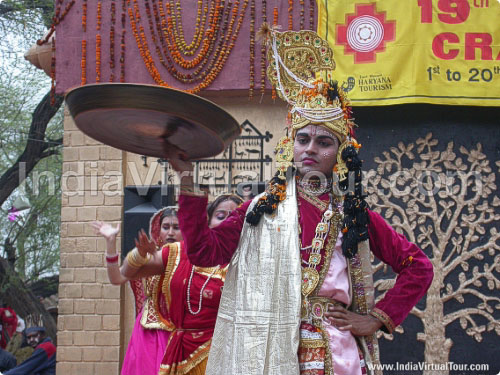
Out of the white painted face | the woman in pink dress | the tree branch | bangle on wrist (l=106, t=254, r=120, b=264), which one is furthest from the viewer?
the tree branch

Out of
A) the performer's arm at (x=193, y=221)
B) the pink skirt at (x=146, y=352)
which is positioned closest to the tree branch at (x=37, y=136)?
the pink skirt at (x=146, y=352)

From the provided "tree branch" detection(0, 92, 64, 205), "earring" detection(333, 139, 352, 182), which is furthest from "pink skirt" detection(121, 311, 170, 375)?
"tree branch" detection(0, 92, 64, 205)

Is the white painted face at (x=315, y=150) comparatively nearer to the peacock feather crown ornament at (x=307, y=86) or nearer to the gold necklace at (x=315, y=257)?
the peacock feather crown ornament at (x=307, y=86)

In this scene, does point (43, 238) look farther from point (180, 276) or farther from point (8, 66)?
point (180, 276)

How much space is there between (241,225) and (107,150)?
14.5 ft

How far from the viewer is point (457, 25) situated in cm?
671

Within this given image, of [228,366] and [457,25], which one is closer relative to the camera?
[228,366]

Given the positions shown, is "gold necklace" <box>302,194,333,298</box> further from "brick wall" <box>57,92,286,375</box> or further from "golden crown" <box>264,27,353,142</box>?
"brick wall" <box>57,92,286,375</box>

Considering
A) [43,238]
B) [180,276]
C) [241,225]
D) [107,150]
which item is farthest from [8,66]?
[241,225]

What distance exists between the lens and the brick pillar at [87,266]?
6961 millimetres

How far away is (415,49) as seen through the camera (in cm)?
660

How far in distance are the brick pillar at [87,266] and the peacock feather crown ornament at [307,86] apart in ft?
13.1

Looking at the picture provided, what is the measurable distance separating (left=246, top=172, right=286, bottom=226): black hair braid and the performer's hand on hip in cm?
57

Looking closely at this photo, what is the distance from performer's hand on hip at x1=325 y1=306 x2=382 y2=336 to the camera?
9.95 feet
